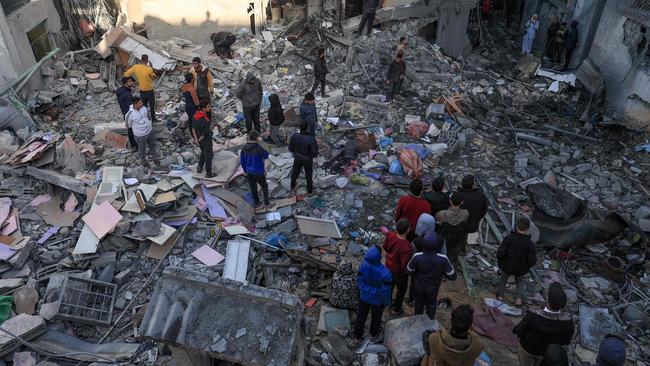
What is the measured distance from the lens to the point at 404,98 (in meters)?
12.7

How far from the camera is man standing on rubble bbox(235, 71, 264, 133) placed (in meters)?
9.65

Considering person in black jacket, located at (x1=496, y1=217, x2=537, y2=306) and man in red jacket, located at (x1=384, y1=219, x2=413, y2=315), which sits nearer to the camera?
man in red jacket, located at (x1=384, y1=219, x2=413, y2=315)

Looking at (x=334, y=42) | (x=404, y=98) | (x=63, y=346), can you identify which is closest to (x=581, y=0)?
(x=404, y=98)

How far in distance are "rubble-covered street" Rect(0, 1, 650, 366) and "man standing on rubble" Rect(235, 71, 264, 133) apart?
0.81 m

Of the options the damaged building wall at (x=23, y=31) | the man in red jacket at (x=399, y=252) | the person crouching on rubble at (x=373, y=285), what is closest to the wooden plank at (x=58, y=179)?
the damaged building wall at (x=23, y=31)

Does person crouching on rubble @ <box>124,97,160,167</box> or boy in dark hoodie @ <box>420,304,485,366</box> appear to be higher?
boy in dark hoodie @ <box>420,304,485,366</box>

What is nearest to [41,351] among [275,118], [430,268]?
[430,268]

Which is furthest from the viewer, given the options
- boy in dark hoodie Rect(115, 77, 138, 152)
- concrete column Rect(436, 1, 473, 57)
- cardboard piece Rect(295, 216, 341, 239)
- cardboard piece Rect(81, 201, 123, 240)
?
concrete column Rect(436, 1, 473, 57)

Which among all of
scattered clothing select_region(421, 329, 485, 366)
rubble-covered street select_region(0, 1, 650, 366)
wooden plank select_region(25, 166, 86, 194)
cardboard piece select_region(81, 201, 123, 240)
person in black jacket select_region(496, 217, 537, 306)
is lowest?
rubble-covered street select_region(0, 1, 650, 366)

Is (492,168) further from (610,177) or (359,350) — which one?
(359,350)

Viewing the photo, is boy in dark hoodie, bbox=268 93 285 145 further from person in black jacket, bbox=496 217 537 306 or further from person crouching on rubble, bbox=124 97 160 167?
person in black jacket, bbox=496 217 537 306

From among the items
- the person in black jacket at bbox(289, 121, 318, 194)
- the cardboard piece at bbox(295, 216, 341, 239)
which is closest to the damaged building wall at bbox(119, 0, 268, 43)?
Answer: the person in black jacket at bbox(289, 121, 318, 194)

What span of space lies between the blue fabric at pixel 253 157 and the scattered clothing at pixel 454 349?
174 inches

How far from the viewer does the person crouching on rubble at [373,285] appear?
16.9 feet
